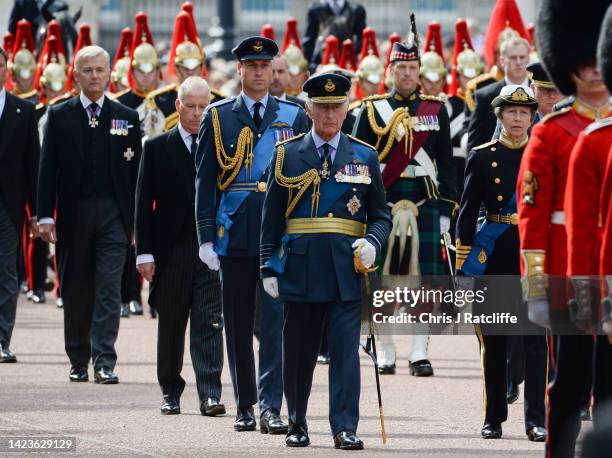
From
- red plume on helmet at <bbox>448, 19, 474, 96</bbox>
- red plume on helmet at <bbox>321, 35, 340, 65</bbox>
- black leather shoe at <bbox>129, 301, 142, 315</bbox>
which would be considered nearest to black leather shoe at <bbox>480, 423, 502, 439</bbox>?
black leather shoe at <bbox>129, 301, 142, 315</bbox>

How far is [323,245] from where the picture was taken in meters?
9.15

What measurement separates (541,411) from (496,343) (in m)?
0.40

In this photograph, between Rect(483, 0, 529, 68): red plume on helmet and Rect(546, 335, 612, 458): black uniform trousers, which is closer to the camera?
Rect(546, 335, 612, 458): black uniform trousers

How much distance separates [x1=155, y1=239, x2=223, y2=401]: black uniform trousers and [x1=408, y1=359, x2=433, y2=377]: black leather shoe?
6.15 ft

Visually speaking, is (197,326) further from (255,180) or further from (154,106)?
(154,106)

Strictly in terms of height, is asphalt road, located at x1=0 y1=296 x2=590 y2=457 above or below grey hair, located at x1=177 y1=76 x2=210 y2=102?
below

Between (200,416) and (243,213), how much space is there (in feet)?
3.61

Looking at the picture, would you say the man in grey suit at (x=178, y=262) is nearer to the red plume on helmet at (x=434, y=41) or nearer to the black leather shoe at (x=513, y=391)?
the black leather shoe at (x=513, y=391)

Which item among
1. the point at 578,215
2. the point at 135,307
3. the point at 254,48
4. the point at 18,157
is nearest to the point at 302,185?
the point at 254,48

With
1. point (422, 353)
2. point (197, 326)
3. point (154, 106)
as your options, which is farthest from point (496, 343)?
point (154, 106)

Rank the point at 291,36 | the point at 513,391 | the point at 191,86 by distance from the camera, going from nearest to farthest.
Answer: the point at 191,86, the point at 513,391, the point at 291,36

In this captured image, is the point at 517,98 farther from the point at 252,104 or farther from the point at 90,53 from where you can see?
the point at 90,53

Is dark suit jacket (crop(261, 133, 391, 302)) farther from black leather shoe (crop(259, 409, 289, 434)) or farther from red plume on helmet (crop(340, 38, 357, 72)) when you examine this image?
red plume on helmet (crop(340, 38, 357, 72))

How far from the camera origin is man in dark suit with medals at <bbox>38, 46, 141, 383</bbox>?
1180 cm
